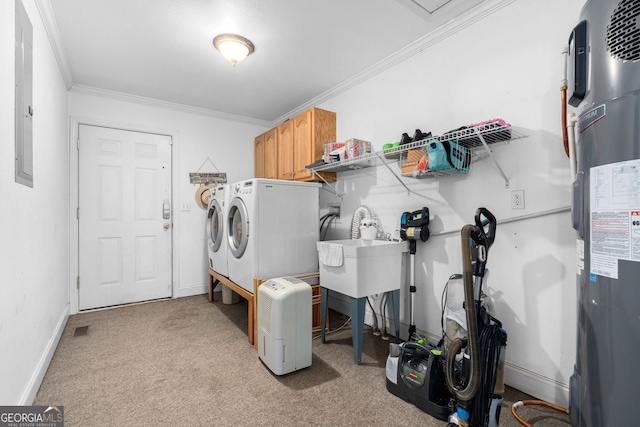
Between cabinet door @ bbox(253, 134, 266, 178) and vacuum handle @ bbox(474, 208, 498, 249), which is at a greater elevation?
cabinet door @ bbox(253, 134, 266, 178)

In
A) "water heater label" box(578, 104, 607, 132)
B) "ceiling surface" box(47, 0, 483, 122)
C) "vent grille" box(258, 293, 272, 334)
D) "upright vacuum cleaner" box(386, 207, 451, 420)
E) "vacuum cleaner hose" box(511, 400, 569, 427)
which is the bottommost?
"vacuum cleaner hose" box(511, 400, 569, 427)

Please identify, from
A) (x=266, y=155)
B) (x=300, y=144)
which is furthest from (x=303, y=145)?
(x=266, y=155)

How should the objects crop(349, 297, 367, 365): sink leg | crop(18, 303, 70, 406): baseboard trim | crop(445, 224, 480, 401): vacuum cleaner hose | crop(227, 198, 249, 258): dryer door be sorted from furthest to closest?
Result: crop(227, 198, 249, 258): dryer door
crop(349, 297, 367, 365): sink leg
crop(18, 303, 70, 406): baseboard trim
crop(445, 224, 480, 401): vacuum cleaner hose

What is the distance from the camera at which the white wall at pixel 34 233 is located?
4.51 ft

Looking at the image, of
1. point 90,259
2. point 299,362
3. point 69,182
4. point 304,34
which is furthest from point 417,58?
point 90,259

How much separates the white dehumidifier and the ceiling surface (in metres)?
1.90

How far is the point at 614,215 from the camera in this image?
1.03 metres

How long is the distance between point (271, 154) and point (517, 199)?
9.43ft

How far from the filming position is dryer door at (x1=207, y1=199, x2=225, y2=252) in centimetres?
325

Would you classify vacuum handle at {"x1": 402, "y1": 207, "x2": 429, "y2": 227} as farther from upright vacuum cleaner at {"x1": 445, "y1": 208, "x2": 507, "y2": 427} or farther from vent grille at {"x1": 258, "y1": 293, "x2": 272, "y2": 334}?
vent grille at {"x1": 258, "y1": 293, "x2": 272, "y2": 334}

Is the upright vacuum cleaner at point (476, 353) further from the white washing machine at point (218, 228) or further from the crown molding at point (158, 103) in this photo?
the crown molding at point (158, 103)

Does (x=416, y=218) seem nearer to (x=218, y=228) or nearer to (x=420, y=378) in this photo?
(x=420, y=378)

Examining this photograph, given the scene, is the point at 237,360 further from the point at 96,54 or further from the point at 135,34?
the point at 96,54

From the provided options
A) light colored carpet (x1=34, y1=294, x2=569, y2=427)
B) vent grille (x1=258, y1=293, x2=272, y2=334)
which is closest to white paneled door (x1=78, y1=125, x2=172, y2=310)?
light colored carpet (x1=34, y1=294, x2=569, y2=427)
